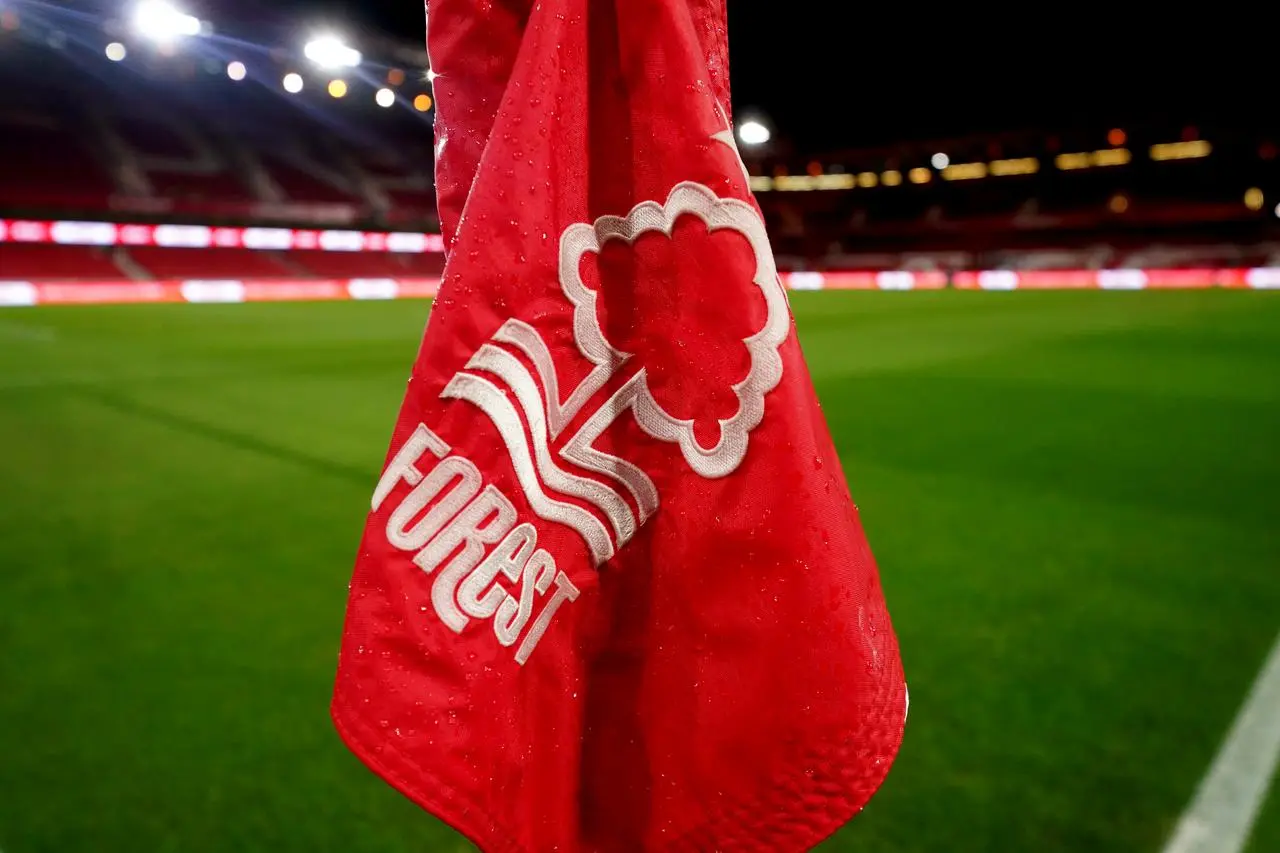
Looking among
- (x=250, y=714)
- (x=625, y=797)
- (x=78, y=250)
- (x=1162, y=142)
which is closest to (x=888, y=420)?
(x=250, y=714)

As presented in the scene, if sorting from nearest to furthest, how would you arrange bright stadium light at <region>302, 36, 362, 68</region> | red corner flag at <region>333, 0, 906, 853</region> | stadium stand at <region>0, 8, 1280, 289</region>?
red corner flag at <region>333, 0, 906, 853</region>, bright stadium light at <region>302, 36, 362, 68</region>, stadium stand at <region>0, 8, 1280, 289</region>

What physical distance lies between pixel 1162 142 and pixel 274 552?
3419cm

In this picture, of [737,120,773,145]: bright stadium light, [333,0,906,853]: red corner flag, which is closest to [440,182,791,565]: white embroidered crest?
[333,0,906,853]: red corner flag

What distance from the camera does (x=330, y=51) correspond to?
16.7 meters

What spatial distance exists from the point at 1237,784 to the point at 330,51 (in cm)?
1845

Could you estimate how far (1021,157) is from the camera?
31719 mm

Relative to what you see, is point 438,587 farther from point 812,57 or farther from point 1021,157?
point 1021,157

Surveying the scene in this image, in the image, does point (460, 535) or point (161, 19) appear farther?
point (161, 19)

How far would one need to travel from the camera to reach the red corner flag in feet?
2.15

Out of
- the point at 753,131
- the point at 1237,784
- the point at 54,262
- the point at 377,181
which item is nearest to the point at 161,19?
the point at 54,262

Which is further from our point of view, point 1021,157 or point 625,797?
point 1021,157

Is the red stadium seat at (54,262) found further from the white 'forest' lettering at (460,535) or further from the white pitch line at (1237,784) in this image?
the white pitch line at (1237,784)

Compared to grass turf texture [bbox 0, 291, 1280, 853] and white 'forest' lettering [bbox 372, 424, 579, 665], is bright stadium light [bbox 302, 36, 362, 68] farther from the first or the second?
white 'forest' lettering [bbox 372, 424, 579, 665]

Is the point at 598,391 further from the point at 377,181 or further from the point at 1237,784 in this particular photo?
the point at 377,181
